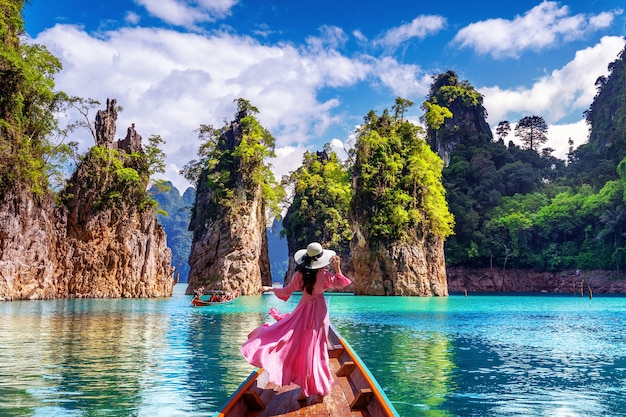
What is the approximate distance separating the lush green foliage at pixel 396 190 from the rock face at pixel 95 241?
19.0 m

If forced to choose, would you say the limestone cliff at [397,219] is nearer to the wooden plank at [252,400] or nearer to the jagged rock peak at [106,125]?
the jagged rock peak at [106,125]

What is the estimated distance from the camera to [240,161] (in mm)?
53094

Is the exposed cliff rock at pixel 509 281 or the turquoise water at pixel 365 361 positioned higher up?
the exposed cliff rock at pixel 509 281

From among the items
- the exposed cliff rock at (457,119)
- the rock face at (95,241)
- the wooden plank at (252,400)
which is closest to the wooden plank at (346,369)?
the wooden plank at (252,400)

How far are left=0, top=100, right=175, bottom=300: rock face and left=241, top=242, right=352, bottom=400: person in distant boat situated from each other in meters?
35.4

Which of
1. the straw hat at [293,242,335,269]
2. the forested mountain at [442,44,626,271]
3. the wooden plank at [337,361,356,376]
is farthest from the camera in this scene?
the forested mountain at [442,44,626,271]

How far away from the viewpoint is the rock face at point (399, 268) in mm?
49125

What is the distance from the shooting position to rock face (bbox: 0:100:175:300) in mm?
38375

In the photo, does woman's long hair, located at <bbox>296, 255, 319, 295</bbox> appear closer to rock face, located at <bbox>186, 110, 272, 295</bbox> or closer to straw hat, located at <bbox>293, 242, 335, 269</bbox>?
straw hat, located at <bbox>293, 242, 335, 269</bbox>

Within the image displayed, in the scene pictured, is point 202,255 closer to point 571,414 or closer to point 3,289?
point 3,289

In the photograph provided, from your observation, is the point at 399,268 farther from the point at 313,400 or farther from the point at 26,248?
the point at 313,400

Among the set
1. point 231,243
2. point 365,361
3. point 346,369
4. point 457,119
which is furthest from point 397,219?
point 346,369

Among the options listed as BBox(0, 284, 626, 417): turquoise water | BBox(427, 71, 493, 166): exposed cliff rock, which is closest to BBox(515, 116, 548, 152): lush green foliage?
BBox(427, 71, 493, 166): exposed cliff rock

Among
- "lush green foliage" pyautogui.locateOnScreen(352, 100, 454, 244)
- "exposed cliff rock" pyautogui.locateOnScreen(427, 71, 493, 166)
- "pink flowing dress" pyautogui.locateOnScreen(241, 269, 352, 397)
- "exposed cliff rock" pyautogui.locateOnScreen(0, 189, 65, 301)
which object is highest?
"exposed cliff rock" pyautogui.locateOnScreen(427, 71, 493, 166)
